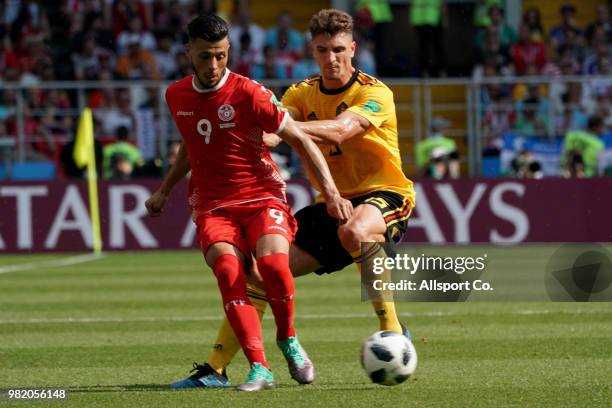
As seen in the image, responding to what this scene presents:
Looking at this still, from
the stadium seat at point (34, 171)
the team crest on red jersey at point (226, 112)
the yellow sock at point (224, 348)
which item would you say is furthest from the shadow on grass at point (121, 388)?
the stadium seat at point (34, 171)

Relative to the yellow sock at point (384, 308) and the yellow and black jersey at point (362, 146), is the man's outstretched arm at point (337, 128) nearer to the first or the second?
the yellow and black jersey at point (362, 146)

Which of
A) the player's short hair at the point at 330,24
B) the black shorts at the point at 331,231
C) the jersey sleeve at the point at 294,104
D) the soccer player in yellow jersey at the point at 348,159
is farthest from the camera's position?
the jersey sleeve at the point at 294,104

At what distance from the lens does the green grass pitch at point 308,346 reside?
721 cm

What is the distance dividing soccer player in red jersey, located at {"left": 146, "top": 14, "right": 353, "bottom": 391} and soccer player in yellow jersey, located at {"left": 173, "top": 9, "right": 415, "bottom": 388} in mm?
465

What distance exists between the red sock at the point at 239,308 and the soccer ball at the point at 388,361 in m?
0.59

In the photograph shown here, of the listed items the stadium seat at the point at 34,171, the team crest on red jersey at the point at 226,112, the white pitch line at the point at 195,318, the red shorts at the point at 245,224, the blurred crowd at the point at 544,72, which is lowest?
the stadium seat at the point at 34,171

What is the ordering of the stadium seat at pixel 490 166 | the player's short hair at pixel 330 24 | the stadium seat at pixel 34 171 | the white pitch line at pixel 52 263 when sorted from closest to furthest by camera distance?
the player's short hair at pixel 330 24
the white pitch line at pixel 52 263
the stadium seat at pixel 34 171
the stadium seat at pixel 490 166

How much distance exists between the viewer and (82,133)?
2000 centimetres

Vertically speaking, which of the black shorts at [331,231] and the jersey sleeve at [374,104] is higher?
the jersey sleeve at [374,104]

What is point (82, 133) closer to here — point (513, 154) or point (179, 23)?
point (179, 23)

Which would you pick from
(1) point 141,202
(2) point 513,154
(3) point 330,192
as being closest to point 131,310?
(3) point 330,192

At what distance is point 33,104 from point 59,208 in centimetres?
338

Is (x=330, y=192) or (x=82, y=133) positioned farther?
(x=82, y=133)

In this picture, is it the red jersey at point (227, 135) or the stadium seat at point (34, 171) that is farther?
the stadium seat at point (34, 171)
